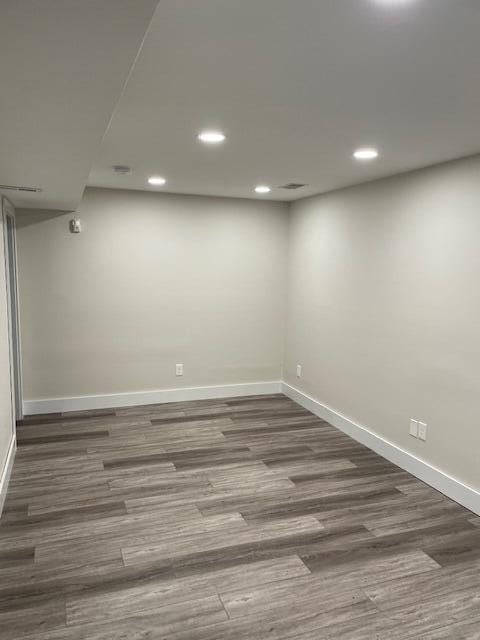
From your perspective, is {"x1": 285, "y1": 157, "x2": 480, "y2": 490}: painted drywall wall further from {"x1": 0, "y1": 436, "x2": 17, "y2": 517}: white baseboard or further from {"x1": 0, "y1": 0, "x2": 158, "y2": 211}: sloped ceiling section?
{"x1": 0, "y1": 436, "x2": 17, "y2": 517}: white baseboard

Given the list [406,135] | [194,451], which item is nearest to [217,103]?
[406,135]

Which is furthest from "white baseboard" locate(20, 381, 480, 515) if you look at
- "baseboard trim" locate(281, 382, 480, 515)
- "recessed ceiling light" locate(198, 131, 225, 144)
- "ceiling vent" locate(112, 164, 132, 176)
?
"recessed ceiling light" locate(198, 131, 225, 144)

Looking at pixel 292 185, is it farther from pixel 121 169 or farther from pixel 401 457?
pixel 401 457

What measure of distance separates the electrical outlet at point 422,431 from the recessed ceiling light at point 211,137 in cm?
244

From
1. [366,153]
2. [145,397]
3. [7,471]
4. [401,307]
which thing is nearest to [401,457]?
[401,307]

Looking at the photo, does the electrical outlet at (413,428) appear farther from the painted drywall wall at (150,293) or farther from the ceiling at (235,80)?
the painted drywall wall at (150,293)

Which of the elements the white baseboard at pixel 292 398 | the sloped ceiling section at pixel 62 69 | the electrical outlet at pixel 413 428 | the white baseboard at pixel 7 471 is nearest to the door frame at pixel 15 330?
the white baseboard at pixel 292 398

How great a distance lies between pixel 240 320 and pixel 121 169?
2356 millimetres

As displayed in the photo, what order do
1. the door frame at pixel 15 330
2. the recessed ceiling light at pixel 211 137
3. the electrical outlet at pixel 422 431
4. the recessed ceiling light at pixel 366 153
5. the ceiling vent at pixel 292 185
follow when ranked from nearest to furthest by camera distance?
1. the recessed ceiling light at pixel 211 137
2. the recessed ceiling light at pixel 366 153
3. the electrical outlet at pixel 422 431
4. the ceiling vent at pixel 292 185
5. the door frame at pixel 15 330

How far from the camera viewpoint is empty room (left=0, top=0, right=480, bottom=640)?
5.15 feet

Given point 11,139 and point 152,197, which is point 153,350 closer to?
point 152,197

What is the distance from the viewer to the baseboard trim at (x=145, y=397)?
193 inches

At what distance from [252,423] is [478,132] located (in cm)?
322

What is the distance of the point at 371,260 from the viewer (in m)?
4.14
